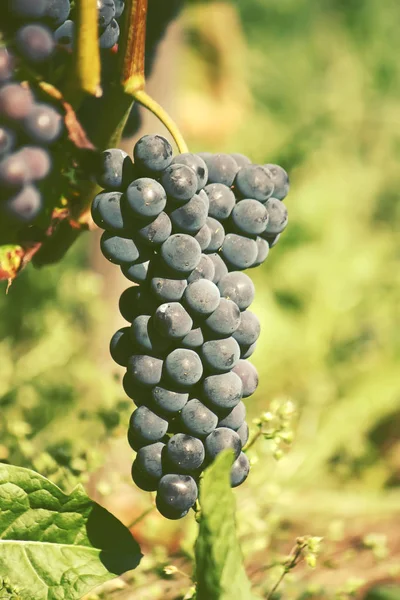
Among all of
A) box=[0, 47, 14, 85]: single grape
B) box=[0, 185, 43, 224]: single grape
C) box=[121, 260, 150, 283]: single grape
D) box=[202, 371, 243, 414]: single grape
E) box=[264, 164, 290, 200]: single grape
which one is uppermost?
box=[264, 164, 290, 200]: single grape

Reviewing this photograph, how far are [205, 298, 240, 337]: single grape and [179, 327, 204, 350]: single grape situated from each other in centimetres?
1

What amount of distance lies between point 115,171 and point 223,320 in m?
0.20

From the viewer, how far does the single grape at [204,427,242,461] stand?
0.72 metres

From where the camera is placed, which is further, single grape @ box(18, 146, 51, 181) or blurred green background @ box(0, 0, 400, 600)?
blurred green background @ box(0, 0, 400, 600)

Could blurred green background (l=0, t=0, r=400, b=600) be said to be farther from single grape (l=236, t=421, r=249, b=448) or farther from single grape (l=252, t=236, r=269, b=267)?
single grape (l=252, t=236, r=269, b=267)

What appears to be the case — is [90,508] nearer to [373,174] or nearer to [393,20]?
[373,174]

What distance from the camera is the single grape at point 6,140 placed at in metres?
0.64

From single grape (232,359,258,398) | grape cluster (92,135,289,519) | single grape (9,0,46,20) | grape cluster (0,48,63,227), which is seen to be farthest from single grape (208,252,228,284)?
single grape (9,0,46,20)

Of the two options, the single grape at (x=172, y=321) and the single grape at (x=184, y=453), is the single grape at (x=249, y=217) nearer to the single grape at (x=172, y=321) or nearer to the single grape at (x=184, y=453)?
the single grape at (x=172, y=321)

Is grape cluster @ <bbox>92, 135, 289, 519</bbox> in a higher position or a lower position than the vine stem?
lower

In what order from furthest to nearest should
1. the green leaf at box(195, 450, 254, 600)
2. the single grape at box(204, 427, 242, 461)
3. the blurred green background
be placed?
1. the blurred green background
2. the single grape at box(204, 427, 242, 461)
3. the green leaf at box(195, 450, 254, 600)

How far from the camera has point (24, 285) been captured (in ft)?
7.04

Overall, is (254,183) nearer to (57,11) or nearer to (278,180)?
(278,180)

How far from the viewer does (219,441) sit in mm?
721
